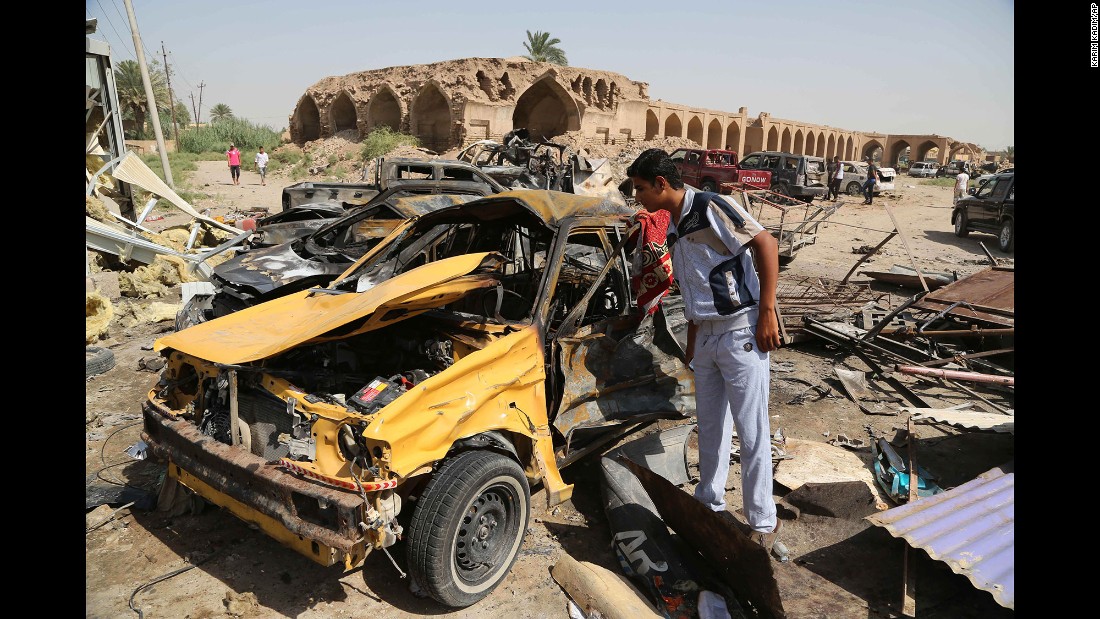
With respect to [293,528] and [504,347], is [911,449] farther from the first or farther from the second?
[293,528]

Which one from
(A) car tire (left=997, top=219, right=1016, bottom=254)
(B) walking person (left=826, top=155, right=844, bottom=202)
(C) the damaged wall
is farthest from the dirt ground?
(C) the damaged wall

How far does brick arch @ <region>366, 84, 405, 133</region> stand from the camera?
30453 mm

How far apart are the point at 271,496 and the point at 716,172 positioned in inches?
832

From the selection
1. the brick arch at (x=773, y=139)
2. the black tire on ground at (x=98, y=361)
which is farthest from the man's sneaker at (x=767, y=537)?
the brick arch at (x=773, y=139)

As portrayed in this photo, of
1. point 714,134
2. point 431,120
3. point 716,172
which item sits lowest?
point 716,172

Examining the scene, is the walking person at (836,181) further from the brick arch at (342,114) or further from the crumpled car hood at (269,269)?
the crumpled car hood at (269,269)

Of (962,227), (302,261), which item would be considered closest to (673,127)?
(962,227)

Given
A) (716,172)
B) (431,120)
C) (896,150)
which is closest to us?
(716,172)

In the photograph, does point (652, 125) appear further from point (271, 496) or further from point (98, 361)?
point (271, 496)

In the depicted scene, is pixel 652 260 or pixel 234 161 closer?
pixel 652 260

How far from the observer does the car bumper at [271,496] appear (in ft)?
8.09

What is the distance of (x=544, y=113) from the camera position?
3403 centimetres

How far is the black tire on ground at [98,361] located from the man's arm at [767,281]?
19.2 feet
